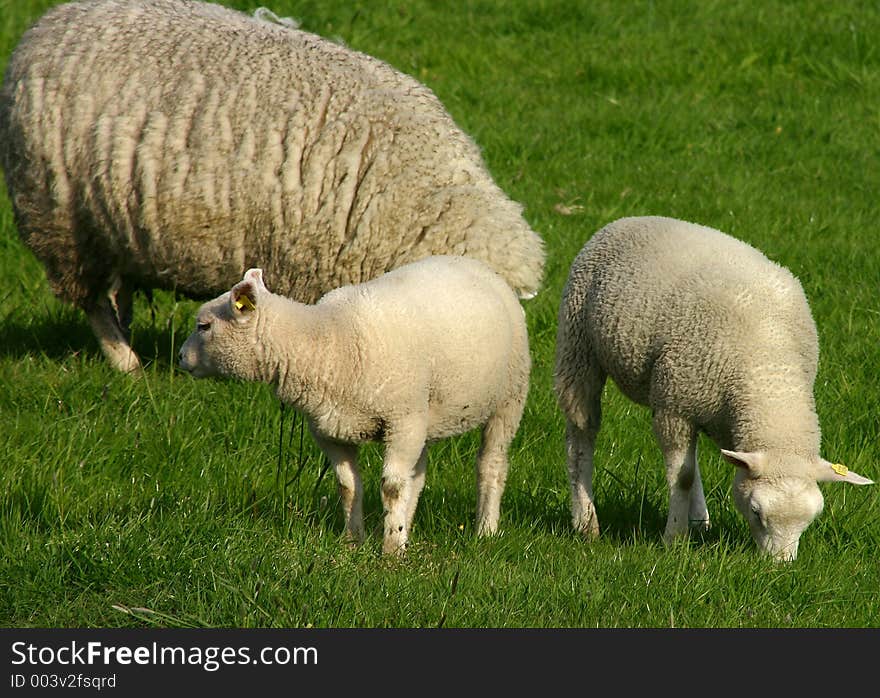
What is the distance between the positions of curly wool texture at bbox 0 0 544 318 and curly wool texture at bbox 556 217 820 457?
675mm

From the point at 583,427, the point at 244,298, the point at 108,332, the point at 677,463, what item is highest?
the point at 244,298

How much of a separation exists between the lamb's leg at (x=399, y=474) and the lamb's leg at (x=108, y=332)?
272 centimetres

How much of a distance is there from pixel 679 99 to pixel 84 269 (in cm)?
535

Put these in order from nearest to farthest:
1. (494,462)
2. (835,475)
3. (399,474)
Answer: (399,474) < (835,475) < (494,462)

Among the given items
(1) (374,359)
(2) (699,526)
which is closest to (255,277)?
(1) (374,359)

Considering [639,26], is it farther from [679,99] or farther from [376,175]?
[376,175]

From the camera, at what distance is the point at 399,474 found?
13.7ft

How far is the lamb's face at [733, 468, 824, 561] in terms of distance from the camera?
4238mm

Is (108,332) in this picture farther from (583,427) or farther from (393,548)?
(393,548)

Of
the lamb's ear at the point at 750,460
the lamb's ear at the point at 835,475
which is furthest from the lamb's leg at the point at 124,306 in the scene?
the lamb's ear at the point at 835,475

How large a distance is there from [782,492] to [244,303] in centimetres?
181

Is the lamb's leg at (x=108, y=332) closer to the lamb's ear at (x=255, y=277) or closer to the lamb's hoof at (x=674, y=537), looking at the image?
the lamb's ear at (x=255, y=277)

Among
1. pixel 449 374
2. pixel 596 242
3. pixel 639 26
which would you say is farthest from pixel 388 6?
pixel 449 374

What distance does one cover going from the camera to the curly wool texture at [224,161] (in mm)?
5520
